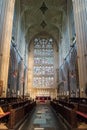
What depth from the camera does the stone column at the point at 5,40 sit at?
14961 millimetres

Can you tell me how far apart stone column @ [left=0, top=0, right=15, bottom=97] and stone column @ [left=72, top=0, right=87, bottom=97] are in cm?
713

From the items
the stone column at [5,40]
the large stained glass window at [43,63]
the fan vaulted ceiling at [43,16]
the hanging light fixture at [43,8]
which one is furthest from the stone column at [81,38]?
the large stained glass window at [43,63]

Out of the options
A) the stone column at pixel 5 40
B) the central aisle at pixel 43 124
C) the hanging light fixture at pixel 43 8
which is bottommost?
the central aisle at pixel 43 124

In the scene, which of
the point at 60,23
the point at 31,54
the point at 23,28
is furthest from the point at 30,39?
the point at 60,23

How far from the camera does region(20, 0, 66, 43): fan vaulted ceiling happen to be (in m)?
26.1

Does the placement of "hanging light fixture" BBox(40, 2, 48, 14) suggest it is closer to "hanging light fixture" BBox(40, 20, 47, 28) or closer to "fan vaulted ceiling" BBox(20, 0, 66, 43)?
"fan vaulted ceiling" BBox(20, 0, 66, 43)

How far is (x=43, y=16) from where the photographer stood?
2959cm

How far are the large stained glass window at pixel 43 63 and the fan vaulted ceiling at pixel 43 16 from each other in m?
2.53

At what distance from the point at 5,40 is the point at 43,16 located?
1563 cm

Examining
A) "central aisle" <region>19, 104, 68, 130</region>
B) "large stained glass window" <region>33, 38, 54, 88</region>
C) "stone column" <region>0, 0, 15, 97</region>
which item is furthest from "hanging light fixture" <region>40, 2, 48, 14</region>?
"central aisle" <region>19, 104, 68, 130</region>

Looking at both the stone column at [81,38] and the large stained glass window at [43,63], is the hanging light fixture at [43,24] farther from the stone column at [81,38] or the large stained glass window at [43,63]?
the stone column at [81,38]

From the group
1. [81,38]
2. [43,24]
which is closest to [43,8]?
[43,24]

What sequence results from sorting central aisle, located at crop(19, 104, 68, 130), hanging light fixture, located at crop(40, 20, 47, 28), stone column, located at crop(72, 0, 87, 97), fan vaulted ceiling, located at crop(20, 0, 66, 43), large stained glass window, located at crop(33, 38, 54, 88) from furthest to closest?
1. large stained glass window, located at crop(33, 38, 54, 88)
2. hanging light fixture, located at crop(40, 20, 47, 28)
3. fan vaulted ceiling, located at crop(20, 0, 66, 43)
4. stone column, located at crop(72, 0, 87, 97)
5. central aisle, located at crop(19, 104, 68, 130)

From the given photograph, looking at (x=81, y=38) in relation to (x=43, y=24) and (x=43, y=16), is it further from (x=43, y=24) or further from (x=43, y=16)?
(x=43, y=24)
